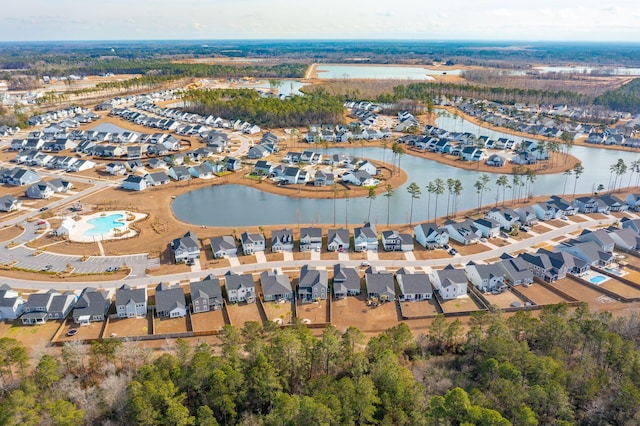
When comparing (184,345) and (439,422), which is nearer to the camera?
(439,422)

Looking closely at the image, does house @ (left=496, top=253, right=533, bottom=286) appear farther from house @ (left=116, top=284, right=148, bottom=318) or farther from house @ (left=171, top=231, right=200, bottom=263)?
house @ (left=116, top=284, right=148, bottom=318)

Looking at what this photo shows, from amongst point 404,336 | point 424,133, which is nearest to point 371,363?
point 404,336

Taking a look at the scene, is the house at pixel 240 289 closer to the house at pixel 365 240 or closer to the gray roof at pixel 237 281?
the gray roof at pixel 237 281

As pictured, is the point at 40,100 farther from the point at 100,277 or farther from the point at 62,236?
the point at 100,277

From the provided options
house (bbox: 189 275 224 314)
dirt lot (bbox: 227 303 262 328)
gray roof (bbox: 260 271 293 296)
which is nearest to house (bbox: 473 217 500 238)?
gray roof (bbox: 260 271 293 296)

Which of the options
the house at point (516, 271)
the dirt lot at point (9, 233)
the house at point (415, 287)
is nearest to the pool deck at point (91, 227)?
the dirt lot at point (9, 233)

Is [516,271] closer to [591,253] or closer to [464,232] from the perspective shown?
[464,232]
